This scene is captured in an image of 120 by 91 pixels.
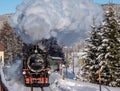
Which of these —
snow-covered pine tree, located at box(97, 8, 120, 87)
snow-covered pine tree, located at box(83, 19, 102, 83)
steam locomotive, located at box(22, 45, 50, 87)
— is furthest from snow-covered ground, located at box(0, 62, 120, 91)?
snow-covered pine tree, located at box(83, 19, 102, 83)

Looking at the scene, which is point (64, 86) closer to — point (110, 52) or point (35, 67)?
point (35, 67)

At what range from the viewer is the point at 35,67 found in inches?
813

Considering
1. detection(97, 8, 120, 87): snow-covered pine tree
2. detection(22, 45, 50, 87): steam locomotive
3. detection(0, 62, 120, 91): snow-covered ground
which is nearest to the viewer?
detection(0, 62, 120, 91): snow-covered ground

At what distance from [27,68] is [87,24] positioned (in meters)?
5.40

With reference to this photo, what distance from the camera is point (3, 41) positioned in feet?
295

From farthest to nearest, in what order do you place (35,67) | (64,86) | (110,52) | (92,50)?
(92,50) < (110,52) < (64,86) < (35,67)

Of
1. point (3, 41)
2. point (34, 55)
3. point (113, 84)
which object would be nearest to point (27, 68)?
point (34, 55)

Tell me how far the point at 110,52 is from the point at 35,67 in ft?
27.1

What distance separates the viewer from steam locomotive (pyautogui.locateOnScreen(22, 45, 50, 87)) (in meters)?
20.6

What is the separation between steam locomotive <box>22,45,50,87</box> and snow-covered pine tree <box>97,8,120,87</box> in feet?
22.8

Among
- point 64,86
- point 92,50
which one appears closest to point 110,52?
point 92,50

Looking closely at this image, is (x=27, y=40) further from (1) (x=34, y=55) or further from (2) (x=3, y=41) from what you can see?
(2) (x=3, y=41)

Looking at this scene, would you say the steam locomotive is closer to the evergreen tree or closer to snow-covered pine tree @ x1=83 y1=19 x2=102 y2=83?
the evergreen tree

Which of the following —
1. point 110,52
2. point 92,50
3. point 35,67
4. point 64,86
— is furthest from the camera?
point 92,50
